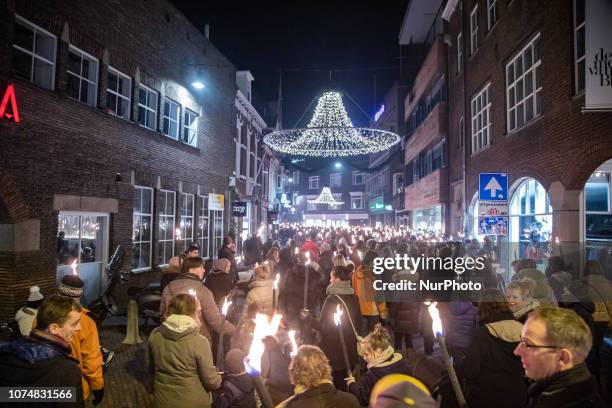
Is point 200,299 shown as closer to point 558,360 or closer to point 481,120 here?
point 558,360

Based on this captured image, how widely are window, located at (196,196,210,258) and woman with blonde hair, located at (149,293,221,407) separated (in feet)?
48.8

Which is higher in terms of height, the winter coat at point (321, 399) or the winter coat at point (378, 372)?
the winter coat at point (321, 399)

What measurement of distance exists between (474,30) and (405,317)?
14102mm

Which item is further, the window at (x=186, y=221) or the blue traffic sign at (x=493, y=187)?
the window at (x=186, y=221)

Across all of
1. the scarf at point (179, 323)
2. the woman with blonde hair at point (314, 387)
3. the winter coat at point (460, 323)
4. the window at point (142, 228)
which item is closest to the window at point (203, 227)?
the window at point (142, 228)

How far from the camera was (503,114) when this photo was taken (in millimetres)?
14312

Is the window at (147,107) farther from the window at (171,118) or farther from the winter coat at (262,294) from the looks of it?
the winter coat at (262,294)

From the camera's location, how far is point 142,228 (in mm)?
14227

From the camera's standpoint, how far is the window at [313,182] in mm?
79994

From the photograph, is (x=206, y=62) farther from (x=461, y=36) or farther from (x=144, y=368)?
(x=144, y=368)

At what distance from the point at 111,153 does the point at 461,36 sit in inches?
587

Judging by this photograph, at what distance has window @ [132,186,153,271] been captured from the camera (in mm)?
13795

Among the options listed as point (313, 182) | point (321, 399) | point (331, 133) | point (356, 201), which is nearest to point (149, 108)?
point (331, 133)

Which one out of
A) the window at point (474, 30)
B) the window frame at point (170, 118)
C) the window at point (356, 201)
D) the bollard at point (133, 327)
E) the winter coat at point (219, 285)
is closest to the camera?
the winter coat at point (219, 285)
